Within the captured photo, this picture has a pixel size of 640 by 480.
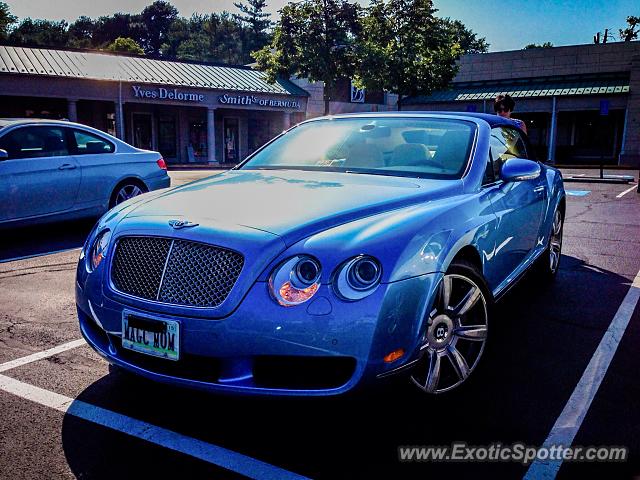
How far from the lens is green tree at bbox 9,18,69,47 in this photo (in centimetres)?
6825

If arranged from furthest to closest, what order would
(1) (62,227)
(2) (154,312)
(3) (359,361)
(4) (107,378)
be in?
(1) (62,227), (4) (107,378), (2) (154,312), (3) (359,361)

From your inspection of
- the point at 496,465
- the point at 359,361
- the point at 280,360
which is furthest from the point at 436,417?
the point at 280,360

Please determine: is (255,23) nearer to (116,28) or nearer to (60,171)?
(116,28)

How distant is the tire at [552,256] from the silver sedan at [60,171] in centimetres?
556

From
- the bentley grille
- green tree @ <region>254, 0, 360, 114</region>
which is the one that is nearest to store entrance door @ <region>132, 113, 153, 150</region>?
green tree @ <region>254, 0, 360, 114</region>

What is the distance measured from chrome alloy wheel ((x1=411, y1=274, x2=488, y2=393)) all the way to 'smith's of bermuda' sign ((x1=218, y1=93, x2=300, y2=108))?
95.6 feet

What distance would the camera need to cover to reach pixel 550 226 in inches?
202

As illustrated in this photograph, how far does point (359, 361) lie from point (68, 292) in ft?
11.7

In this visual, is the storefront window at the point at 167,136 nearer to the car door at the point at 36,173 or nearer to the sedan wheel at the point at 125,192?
the sedan wheel at the point at 125,192

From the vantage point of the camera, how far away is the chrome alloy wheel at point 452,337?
8.85 feet

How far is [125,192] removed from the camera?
7.99 meters

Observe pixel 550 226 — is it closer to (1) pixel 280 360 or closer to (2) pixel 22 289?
(1) pixel 280 360

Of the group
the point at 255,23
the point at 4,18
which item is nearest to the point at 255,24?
the point at 255,23

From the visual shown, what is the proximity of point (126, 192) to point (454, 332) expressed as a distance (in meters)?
6.31
